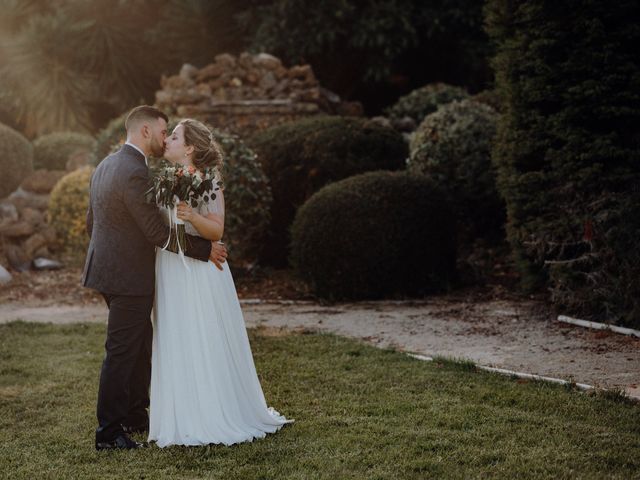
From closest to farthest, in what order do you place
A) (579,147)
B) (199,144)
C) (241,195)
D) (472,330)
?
(199,144) → (472,330) → (579,147) → (241,195)

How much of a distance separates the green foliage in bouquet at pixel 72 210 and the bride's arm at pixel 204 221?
324 inches

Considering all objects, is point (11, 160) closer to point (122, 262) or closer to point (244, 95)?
point (244, 95)

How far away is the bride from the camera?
16.3ft

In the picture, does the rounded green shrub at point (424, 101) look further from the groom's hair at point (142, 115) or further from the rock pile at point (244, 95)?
the groom's hair at point (142, 115)

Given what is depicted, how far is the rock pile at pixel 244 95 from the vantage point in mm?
13750

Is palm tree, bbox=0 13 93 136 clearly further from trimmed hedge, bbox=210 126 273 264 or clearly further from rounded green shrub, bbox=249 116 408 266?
trimmed hedge, bbox=210 126 273 264

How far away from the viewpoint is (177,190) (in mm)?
4844

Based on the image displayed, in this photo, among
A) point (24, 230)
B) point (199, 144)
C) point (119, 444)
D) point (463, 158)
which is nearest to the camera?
point (119, 444)

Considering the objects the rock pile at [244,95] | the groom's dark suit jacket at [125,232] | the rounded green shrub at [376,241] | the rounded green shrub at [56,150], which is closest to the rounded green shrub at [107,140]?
the rock pile at [244,95]

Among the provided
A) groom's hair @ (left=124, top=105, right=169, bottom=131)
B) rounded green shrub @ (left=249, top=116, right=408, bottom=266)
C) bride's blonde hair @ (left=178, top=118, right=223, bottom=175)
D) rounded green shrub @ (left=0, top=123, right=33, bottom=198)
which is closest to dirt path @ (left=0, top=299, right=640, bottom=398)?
rounded green shrub @ (left=249, top=116, right=408, bottom=266)

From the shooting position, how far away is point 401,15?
17.0m

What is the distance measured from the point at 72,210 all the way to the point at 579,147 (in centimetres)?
792

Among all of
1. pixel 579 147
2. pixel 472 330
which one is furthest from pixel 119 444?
pixel 579 147

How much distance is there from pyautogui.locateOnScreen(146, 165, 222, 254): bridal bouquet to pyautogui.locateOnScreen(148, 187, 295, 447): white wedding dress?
94mm
